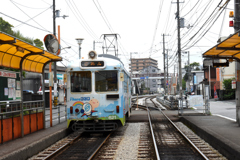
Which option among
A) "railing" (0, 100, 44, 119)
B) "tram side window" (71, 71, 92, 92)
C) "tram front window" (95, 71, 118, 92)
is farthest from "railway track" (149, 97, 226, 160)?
"railing" (0, 100, 44, 119)

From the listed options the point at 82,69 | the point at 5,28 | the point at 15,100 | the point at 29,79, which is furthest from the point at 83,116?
the point at 29,79

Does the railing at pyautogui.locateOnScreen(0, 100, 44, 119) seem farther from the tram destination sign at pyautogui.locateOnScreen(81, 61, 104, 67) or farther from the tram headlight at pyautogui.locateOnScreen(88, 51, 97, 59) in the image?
the tram headlight at pyautogui.locateOnScreen(88, 51, 97, 59)

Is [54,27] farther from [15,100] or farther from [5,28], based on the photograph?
[15,100]

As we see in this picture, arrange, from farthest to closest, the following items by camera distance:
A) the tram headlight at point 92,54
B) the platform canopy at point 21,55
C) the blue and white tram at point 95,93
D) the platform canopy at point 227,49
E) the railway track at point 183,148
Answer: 1. the tram headlight at point 92,54
2. the blue and white tram at point 95,93
3. the platform canopy at point 227,49
4. the platform canopy at point 21,55
5. the railway track at point 183,148

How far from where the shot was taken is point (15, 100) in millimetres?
9266

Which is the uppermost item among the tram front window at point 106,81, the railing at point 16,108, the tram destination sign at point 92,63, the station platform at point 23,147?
the tram destination sign at point 92,63

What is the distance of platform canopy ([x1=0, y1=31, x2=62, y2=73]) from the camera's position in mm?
7769

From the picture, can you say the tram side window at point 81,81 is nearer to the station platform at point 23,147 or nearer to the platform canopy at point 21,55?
the platform canopy at point 21,55

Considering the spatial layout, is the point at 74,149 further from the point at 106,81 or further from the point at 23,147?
the point at 106,81

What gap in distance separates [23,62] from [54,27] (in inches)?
532

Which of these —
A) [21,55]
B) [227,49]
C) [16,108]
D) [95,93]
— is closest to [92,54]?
[95,93]

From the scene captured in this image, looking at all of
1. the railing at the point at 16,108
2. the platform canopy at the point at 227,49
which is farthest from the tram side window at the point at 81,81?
the platform canopy at the point at 227,49

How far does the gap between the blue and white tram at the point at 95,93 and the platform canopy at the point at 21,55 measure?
1.29 m

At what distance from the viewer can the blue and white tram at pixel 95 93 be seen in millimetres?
10852
